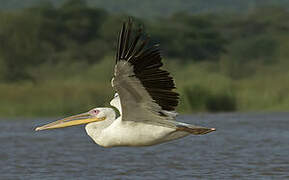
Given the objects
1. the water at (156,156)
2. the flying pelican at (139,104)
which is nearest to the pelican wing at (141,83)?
the flying pelican at (139,104)

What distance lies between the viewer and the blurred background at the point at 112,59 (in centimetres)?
2261

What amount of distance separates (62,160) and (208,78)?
1153cm

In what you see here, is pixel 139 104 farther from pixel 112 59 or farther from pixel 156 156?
pixel 112 59

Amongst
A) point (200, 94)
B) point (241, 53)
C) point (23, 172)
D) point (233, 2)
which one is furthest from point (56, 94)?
point (233, 2)

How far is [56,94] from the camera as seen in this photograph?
2253cm

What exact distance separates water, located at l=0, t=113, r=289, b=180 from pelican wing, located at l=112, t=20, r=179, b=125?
239 centimetres

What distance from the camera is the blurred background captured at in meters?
22.6

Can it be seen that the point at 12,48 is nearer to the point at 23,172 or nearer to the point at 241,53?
the point at 241,53

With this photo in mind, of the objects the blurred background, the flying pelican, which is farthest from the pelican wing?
the blurred background

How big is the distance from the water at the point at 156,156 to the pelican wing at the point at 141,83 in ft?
7.85

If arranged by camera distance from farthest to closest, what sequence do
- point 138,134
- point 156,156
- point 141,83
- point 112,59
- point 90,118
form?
point 112,59 → point 156,156 → point 90,118 → point 138,134 → point 141,83

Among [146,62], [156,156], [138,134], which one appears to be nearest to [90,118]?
[138,134]

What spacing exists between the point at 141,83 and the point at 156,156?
547 centimetres

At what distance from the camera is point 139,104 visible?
30.5ft
